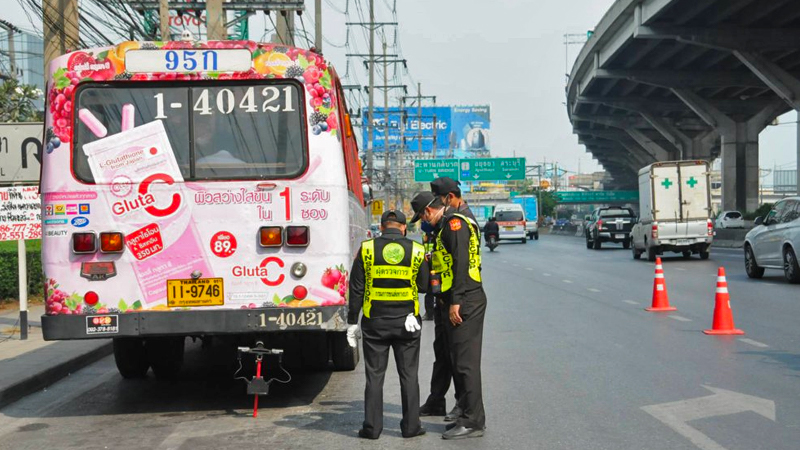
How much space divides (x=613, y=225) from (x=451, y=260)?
1560 inches

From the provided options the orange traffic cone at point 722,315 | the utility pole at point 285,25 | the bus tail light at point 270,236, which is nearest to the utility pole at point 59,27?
the bus tail light at point 270,236

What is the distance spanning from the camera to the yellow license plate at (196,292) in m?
8.41

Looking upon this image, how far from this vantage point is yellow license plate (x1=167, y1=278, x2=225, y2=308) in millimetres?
8414

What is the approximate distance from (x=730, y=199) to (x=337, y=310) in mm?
58329

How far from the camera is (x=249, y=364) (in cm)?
1114

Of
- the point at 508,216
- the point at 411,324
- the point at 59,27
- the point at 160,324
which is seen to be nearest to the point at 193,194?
the point at 160,324

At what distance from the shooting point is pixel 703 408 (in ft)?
26.7

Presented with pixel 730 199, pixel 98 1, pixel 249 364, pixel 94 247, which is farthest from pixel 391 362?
pixel 730 199

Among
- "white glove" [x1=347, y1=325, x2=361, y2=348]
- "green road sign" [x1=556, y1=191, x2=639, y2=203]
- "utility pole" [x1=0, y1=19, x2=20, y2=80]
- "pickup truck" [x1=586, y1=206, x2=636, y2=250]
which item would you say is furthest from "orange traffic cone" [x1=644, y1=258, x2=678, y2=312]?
"green road sign" [x1=556, y1=191, x2=639, y2=203]

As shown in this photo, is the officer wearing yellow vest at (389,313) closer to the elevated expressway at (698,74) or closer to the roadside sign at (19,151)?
the roadside sign at (19,151)

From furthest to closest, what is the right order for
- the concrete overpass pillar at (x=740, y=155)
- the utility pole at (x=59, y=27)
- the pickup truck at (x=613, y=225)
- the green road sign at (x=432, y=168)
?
the green road sign at (x=432, y=168) < the concrete overpass pillar at (x=740, y=155) < the pickup truck at (x=613, y=225) < the utility pole at (x=59, y=27)

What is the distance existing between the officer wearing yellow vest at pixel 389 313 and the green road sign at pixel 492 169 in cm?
7178

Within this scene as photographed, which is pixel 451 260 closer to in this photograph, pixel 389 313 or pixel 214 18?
pixel 389 313

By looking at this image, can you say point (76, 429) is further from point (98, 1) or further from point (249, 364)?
point (98, 1)
